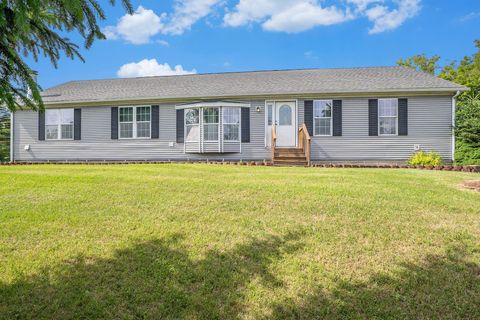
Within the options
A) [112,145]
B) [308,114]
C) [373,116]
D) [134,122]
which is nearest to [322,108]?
[308,114]

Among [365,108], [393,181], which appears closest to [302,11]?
[365,108]

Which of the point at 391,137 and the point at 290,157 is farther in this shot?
the point at 391,137

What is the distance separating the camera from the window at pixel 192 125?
47.8 feet

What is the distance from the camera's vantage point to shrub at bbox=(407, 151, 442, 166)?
12.6 m

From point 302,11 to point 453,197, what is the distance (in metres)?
24.1

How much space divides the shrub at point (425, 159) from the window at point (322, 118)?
134 inches

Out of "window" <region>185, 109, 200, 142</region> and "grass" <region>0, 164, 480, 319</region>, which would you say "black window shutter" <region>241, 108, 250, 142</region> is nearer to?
"window" <region>185, 109, 200, 142</region>

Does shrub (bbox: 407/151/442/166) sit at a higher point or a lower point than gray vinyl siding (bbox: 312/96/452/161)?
lower

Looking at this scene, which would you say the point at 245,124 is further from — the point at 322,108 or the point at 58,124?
the point at 58,124

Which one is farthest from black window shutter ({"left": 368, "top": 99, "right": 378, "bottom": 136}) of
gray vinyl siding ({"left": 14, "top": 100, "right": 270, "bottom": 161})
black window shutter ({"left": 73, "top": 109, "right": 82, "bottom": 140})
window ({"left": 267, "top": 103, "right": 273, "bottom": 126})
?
black window shutter ({"left": 73, "top": 109, "right": 82, "bottom": 140})

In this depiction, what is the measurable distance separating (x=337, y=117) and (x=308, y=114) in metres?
1.20

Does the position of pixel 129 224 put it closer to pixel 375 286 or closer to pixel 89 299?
pixel 89 299

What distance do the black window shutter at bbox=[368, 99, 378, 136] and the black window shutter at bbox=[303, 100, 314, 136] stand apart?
237 centimetres

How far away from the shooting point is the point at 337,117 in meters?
13.6
